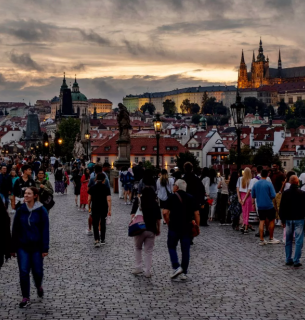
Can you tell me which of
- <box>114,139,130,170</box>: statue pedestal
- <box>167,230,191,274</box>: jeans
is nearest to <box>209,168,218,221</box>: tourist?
<box>167,230,191,274</box>: jeans

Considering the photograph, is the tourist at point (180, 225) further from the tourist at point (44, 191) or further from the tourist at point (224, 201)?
the tourist at point (224, 201)

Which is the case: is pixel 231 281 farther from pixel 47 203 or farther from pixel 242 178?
pixel 242 178

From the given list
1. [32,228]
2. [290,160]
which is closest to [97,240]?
[32,228]

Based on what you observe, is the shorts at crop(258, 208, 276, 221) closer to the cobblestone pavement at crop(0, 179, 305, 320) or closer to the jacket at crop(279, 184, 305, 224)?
the cobblestone pavement at crop(0, 179, 305, 320)

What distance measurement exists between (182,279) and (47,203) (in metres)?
2.96

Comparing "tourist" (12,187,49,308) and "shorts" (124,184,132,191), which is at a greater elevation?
"tourist" (12,187,49,308)

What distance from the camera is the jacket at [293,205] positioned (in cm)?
1176

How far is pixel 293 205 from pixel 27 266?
4.87m

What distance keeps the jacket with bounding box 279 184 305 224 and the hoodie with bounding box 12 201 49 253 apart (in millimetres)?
4526

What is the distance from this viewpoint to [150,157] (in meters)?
88.9

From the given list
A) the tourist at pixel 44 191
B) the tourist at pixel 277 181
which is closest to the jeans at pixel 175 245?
the tourist at pixel 44 191

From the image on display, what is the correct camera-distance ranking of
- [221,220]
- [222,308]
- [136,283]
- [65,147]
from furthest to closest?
[65,147] → [221,220] → [136,283] → [222,308]

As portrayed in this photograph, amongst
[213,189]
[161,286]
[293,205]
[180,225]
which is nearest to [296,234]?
[293,205]

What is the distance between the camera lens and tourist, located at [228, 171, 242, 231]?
16719 millimetres
